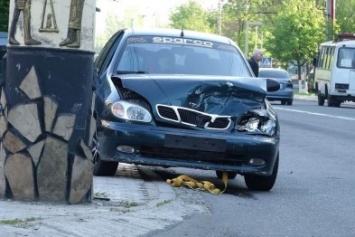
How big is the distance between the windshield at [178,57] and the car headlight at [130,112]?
92cm

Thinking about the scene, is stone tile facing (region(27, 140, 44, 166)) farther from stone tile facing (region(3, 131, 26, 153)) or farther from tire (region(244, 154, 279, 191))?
tire (region(244, 154, 279, 191))

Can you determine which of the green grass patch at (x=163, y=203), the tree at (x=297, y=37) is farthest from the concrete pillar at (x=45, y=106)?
the tree at (x=297, y=37)

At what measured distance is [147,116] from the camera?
10922 millimetres

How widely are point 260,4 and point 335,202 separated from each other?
9131 centimetres

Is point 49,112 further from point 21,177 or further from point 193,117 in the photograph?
point 193,117

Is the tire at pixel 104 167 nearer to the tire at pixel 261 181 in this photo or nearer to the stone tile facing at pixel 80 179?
the tire at pixel 261 181

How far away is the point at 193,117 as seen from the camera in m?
10.9

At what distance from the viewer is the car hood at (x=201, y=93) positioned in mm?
10859

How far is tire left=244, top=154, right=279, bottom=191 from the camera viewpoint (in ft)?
37.4

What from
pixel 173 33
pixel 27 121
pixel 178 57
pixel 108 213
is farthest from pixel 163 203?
pixel 173 33

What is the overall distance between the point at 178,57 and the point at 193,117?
4.88 feet

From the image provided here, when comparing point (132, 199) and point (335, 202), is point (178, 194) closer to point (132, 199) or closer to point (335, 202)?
point (132, 199)

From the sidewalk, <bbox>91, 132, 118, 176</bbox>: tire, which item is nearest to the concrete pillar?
the sidewalk

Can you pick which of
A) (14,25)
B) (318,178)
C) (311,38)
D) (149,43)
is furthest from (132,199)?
(311,38)
